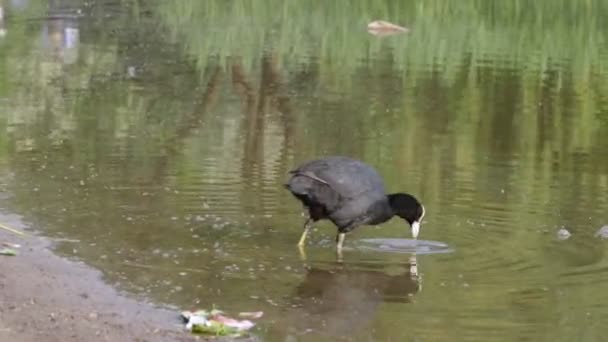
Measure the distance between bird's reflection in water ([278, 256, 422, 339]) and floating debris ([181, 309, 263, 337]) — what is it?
0.28 metres

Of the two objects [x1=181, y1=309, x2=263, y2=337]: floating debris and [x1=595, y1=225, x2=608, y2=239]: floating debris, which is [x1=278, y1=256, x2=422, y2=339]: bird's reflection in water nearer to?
[x1=181, y1=309, x2=263, y2=337]: floating debris

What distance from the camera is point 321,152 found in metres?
12.6

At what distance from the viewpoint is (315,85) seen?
54.9ft

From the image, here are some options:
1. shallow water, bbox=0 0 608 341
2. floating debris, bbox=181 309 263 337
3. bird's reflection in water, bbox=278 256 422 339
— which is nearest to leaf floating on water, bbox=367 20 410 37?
shallow water, bbox=0 0 608 341

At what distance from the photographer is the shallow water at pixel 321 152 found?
26.6 ft

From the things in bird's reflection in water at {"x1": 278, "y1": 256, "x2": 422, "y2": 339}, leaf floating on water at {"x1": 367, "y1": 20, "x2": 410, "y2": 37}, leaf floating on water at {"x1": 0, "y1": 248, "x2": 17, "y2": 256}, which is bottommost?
bird's reflection in water at {"x1": 278, "y1": 256, "x2": 422, "y2": 339}

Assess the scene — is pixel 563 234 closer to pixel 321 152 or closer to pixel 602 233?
pixel 602 233

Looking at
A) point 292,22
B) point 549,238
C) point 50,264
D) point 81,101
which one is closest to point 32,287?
point 50,264

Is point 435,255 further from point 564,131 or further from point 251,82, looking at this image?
point 251,82

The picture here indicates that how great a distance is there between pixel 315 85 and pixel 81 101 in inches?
123

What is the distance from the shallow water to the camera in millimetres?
8102

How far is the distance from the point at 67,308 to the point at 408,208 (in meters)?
3.01

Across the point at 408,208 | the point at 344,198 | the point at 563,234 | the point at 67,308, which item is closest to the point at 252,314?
the point at 67,308

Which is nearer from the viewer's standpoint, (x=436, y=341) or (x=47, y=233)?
(x=436, y=341)
